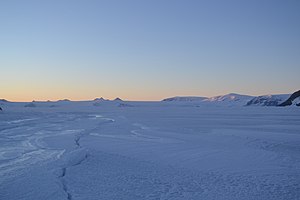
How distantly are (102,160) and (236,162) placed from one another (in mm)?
3032

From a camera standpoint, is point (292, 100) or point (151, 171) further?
point (292, 100)

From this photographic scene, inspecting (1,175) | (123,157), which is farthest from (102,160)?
(1,175)

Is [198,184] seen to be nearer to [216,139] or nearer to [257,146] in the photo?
[257,146]

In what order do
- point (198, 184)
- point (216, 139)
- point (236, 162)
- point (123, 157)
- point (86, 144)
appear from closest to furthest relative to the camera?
point (198, 184)
point (236, 162)
point (123, 157)
point (86, 144)
point (216, 139)

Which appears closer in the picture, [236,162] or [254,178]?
[254,178]

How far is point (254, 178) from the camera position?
6059 mm

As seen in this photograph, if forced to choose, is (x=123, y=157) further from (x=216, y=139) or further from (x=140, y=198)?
(x=216, y=139)

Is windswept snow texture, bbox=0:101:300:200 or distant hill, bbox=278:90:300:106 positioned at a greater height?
distant hill, bbox=278:90:300:106

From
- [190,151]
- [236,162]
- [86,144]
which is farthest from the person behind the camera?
[86,144]

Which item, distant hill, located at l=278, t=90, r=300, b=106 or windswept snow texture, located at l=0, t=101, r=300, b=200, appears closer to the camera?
windswept snow texture, located at l=0, t=101, r=300, b=200

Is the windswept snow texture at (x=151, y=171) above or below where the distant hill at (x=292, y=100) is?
below

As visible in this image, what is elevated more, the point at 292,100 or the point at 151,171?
the point at 292,100

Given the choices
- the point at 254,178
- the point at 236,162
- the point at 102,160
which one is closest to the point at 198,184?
the point at 254,178

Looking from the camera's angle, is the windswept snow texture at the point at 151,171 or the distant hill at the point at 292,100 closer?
the windswept snow texture at the point at 151,171
